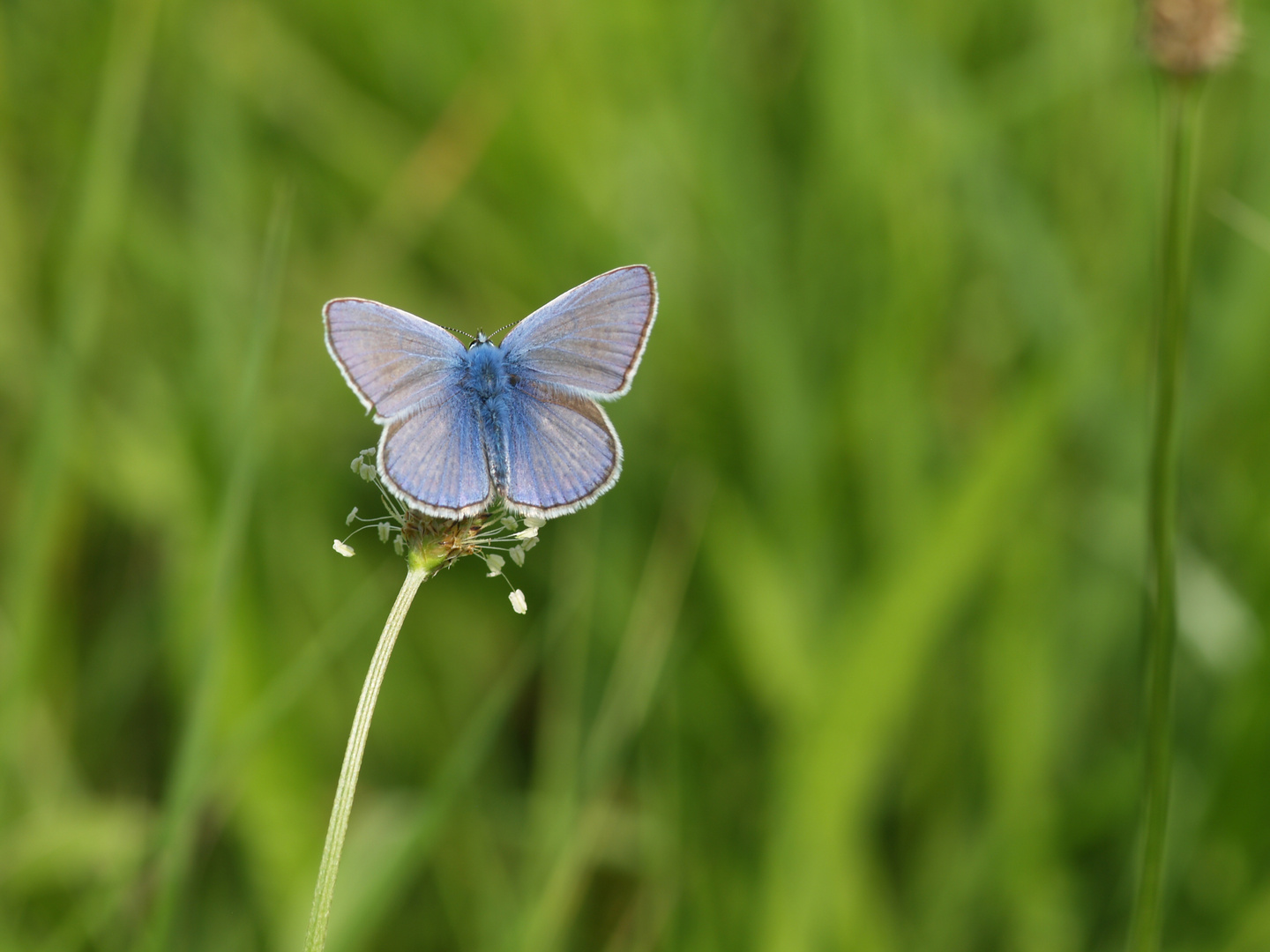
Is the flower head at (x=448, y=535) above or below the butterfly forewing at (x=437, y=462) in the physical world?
below

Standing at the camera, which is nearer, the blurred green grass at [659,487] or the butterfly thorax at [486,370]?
the butterfly thorax at [486,370]

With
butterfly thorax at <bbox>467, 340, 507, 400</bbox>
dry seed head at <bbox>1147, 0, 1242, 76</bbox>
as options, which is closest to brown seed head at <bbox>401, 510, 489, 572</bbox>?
butterfly thorax at <bbox>467, 340, 507, 400</bbox>

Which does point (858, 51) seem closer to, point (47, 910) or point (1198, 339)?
point (1198, 339)

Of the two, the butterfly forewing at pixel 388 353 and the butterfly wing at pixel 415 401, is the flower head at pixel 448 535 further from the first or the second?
the butterfly forewing at pixel 388 353

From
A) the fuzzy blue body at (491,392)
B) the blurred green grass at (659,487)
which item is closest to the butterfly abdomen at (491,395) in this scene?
the fuzzy blue body at (491,392)

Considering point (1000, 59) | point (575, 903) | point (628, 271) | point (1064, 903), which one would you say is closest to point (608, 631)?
point (575, 903)
